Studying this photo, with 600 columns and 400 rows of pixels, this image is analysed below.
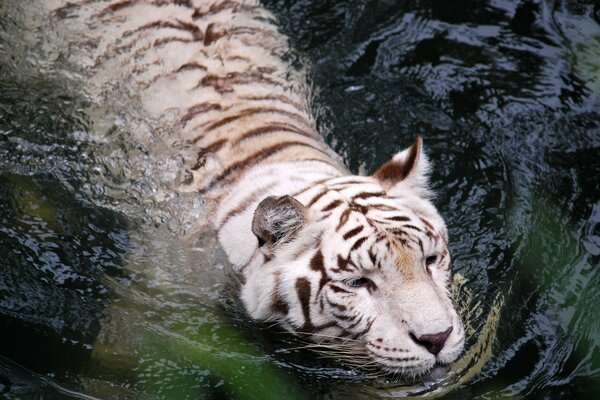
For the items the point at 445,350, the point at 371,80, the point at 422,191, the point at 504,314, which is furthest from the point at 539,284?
the point at 371,80

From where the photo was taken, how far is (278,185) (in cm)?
315

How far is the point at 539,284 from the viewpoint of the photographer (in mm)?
3424

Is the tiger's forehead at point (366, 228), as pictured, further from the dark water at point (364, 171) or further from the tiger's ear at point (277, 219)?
the dark water at point (364, 171)

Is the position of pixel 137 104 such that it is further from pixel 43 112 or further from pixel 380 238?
pixel 380 238

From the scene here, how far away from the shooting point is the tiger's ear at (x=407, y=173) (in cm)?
294

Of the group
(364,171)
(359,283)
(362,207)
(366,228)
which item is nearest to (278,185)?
(362,207)

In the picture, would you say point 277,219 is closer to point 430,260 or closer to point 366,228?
point 366,228

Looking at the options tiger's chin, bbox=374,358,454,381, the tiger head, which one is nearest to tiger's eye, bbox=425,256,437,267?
the tiger head

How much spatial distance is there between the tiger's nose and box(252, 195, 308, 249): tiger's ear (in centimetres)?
55

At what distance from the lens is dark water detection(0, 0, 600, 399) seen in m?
2.94

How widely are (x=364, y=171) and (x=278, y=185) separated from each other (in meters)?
0.89

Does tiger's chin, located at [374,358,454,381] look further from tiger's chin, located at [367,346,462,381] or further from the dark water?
the dark water

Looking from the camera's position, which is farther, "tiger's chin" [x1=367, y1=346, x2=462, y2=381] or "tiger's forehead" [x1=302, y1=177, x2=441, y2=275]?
"tiger's forehead" [x1=302, y1=177, x2=441, y2=275]

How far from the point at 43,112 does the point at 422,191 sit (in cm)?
183
